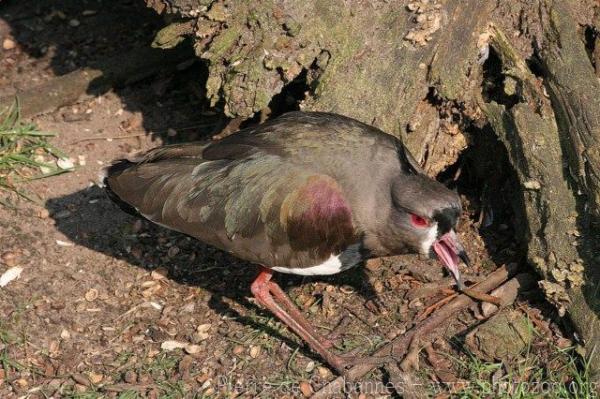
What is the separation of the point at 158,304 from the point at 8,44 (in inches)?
147

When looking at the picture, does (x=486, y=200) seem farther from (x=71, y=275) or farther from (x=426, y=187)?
(x=71, y=275)

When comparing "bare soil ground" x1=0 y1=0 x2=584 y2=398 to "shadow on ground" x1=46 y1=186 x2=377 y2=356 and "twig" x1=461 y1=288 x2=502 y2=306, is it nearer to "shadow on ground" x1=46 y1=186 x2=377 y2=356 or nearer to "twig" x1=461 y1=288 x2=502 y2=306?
"shadow on ground" x1=46 y1=186 x2=377 y2=356

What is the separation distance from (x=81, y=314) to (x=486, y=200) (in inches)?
119

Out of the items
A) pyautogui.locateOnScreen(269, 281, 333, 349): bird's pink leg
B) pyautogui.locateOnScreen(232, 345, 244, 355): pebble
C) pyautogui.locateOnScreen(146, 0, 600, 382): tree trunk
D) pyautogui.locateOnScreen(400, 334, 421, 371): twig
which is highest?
pyautogui.locateOnScreen(146, 0, 600, 382): tree trunk

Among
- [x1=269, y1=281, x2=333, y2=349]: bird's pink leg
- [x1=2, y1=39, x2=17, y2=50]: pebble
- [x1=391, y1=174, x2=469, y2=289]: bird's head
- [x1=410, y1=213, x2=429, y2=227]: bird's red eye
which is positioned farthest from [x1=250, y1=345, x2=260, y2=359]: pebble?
[x1=2, y1=39, x2=17, y2=50]: pebble

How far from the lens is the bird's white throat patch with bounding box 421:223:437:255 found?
551 cm

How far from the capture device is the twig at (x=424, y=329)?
553cm

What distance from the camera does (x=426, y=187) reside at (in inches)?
215

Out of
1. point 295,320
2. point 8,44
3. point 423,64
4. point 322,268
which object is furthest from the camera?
point 8,44

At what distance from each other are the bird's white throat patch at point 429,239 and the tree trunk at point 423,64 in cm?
73

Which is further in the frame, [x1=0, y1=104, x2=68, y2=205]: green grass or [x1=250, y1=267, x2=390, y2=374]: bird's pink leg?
[x1=0, y1=104, x2=68, y2=205]: green grass

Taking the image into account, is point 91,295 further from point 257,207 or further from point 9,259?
point 257,207

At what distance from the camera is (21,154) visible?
7359mm

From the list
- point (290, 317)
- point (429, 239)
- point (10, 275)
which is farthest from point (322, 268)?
point (10, 275)
